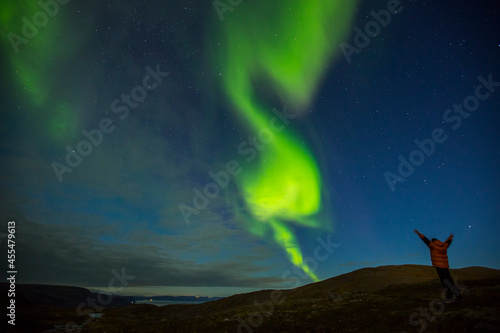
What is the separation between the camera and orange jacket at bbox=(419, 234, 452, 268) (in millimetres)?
13812

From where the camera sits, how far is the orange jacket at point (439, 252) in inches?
544

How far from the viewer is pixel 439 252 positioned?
1385 cm

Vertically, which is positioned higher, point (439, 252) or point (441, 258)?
point (439, 252)

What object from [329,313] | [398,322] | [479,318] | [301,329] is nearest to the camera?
[479,318]

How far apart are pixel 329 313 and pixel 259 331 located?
5516 millimetres

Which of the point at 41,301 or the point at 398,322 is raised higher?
the point at 398,322

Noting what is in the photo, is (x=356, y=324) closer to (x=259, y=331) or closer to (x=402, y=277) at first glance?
(x=259, y=331)

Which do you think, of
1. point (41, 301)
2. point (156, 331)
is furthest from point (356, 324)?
point (41, 301)

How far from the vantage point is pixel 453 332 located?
9836mm

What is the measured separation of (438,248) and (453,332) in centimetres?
507

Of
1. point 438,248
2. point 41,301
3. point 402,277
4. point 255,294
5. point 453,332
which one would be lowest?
point 41,301

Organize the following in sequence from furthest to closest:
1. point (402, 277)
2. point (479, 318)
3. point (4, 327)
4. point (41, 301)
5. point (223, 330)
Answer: point (41, 301) → point (402, 277) → point (4, 327) → point (223, 330) → point (479, 318)

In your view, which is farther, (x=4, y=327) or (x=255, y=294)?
(x=255, y=294)

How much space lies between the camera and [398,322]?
13.1m
